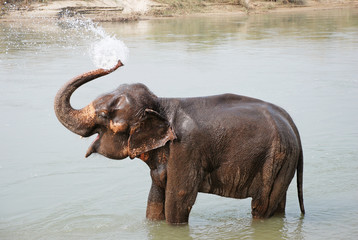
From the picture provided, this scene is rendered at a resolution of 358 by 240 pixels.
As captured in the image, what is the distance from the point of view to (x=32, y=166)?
21.7 ft

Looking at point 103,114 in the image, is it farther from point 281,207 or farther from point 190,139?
point 281,207

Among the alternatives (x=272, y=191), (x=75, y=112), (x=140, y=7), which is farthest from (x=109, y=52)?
(x=140, y=7)

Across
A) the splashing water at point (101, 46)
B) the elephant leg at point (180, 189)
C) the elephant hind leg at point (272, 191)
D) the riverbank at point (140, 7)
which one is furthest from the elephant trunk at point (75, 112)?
the riverbank at point (140, 7)

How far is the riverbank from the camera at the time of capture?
24.6m

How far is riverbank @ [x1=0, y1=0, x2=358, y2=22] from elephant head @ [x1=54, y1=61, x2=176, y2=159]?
20548mm

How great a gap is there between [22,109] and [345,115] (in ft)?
15.2

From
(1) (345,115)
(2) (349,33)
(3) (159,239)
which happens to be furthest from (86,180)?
(2) (349,33)

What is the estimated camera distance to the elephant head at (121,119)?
162 inches

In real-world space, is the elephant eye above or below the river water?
above

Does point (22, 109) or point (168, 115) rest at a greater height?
point (168, 115)

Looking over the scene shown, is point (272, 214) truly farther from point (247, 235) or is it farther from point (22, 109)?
point (22, 109)

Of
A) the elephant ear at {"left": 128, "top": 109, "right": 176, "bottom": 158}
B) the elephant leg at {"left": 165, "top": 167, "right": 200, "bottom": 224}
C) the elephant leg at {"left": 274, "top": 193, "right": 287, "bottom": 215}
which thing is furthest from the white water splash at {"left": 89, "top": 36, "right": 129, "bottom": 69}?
the elephant leg at {"left": 274, "top": 193, "right": 287, "bottom": 215}

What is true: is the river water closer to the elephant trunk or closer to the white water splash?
the elephant trunk

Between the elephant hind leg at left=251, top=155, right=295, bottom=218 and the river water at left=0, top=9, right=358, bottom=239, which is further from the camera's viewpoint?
the river water at left=0, top=9, right=358, bottom=239
